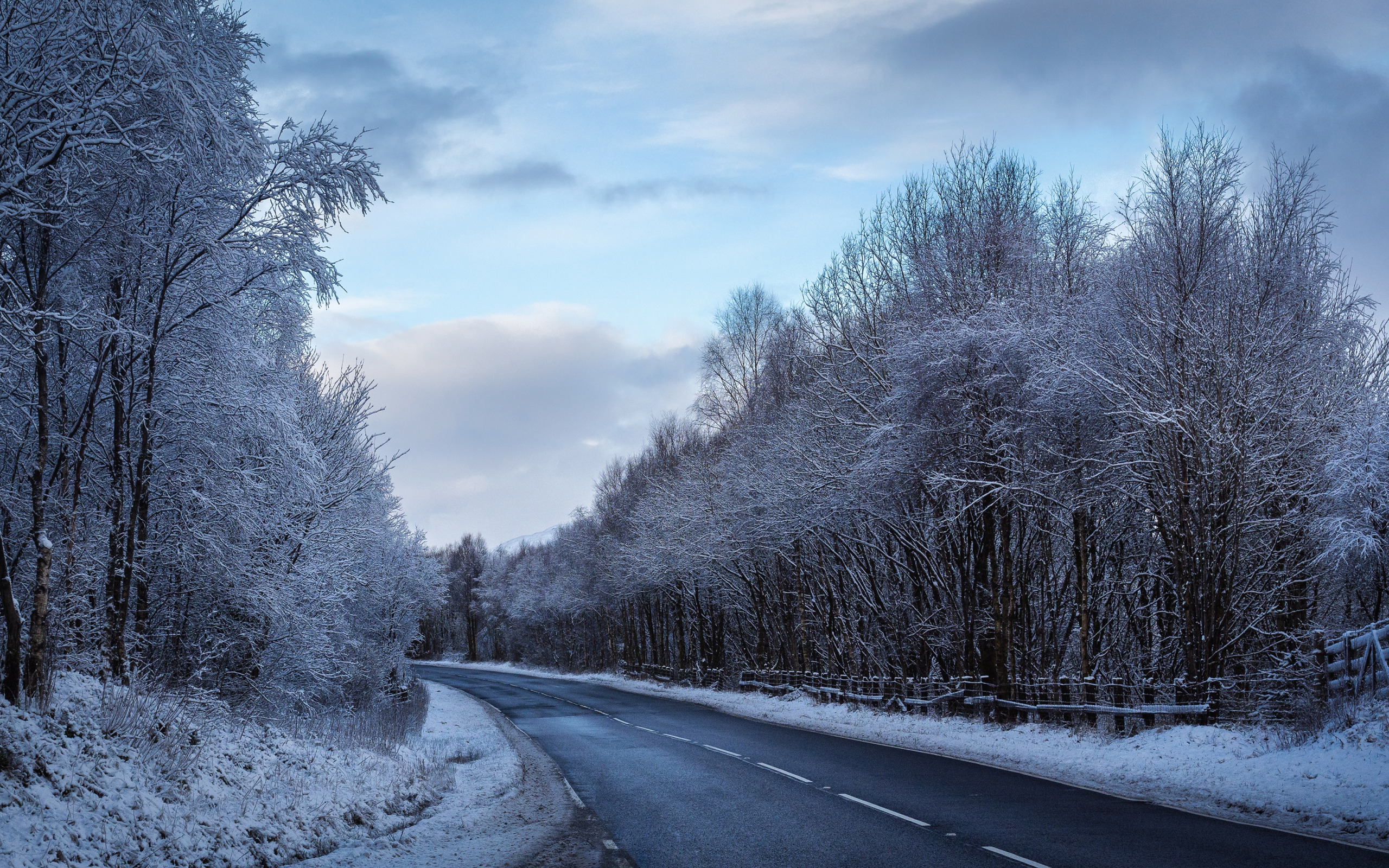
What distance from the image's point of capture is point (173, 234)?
10.9m

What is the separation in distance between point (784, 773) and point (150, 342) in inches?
431

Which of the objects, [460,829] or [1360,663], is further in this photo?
[1360,663]

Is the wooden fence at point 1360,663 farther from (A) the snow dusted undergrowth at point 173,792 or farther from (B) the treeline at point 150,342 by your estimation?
(B) the treeline at point 150,342

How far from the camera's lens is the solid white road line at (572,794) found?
12719mm

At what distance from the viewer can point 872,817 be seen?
10.6 m

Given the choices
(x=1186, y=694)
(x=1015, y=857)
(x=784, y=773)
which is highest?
(x=1186, y=694)

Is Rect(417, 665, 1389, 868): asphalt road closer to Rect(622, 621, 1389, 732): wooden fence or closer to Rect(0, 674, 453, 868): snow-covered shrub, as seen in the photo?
Rect(0, 674, 453, 868): snow-covered shrub

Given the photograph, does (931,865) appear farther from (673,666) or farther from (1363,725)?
(673,666)

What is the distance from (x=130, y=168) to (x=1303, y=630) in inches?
840

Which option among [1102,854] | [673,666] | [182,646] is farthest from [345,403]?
[673,666]

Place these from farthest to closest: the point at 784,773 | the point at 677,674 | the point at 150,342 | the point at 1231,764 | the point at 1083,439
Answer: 1. the point at 677,674
2. the point at 1083,439
3. the point at 784,773
4. the point at 1231,764
5. the point at 150,342

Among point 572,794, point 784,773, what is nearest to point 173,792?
point 572,794

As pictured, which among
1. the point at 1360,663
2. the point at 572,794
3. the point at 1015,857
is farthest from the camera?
the point at 1360,663

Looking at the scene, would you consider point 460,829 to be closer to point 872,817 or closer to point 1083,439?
point 872,817
